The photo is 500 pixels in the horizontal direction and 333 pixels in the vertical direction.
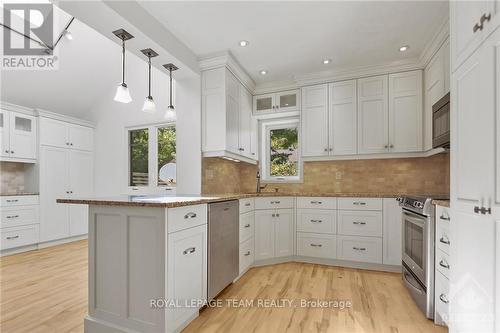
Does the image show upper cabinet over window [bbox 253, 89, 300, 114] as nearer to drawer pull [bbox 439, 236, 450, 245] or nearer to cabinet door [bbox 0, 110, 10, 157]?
drawer pull [bbox 439, 236, 450, 245]

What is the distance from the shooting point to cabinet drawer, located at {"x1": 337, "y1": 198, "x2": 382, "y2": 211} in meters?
2.92

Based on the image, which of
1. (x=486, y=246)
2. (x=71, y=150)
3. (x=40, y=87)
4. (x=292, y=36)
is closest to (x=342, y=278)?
(x=486, y=246)

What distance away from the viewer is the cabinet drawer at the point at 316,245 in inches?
122

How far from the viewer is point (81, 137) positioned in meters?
4.63

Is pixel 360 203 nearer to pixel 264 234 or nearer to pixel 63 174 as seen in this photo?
pixel 264 234

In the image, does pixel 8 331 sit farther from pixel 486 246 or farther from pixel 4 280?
pixel 486 246

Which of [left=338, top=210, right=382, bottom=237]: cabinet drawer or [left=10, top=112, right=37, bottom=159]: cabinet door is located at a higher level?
[left=10, top=112, right=37, bottom=159]: cabinet door

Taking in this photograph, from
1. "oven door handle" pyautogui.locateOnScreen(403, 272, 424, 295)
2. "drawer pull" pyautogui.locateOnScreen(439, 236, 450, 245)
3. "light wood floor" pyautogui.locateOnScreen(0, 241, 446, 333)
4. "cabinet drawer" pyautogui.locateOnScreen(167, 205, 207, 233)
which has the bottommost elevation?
"light wood floor" pyautogui.locateOnScreen(0, 241, 446, 333)

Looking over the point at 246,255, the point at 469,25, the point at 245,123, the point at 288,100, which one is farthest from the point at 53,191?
the point at 469,25

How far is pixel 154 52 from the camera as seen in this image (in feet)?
7.78

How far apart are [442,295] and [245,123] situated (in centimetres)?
279

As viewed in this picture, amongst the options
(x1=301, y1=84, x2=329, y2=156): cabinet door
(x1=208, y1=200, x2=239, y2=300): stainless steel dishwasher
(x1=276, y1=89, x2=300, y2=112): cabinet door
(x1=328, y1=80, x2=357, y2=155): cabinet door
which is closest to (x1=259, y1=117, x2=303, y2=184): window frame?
(x1=276, y1=89, x2=300, y2=112): cabinet door

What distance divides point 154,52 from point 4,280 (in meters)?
2.92

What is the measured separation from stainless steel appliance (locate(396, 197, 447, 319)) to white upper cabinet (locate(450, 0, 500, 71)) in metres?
1.09
